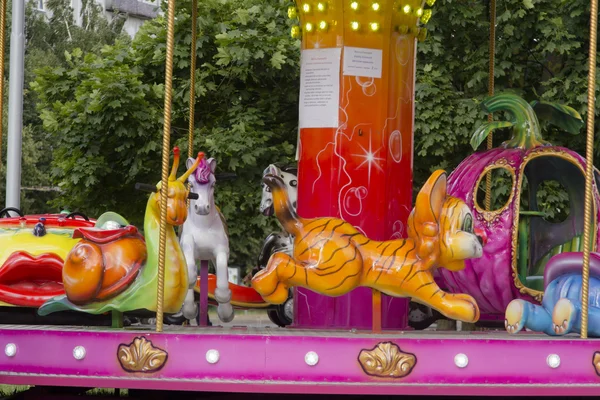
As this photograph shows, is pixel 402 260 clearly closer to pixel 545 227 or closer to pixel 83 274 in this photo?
pixel 83 274

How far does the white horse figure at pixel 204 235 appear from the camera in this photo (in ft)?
23.4

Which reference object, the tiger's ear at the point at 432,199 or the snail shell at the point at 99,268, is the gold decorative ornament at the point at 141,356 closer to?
the snail shell at the point at 99,268

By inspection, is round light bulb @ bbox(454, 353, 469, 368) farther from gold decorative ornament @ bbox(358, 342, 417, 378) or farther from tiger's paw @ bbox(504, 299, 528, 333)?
tiger's paw @ bbox(504, 299, 528, 333)

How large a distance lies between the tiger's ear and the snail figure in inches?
52.7

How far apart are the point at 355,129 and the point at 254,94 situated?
6138mm

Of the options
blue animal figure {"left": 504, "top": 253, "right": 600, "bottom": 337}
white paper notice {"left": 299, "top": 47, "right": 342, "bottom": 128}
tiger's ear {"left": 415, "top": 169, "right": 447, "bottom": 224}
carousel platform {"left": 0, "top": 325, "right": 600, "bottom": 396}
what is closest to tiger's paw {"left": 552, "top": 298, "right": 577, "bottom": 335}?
blue animal figure {"left": 504, "top": 253, "right": 600, "bottom": 337}

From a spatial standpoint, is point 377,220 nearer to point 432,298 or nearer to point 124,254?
point 432,298

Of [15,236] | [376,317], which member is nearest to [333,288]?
[376,317]

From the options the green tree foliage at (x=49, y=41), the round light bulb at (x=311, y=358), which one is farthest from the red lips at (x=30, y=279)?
the green tree foliage at (x=49, y=41)

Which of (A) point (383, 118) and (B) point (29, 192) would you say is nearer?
(A) point (383, 118)

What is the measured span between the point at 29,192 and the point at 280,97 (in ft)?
64.8

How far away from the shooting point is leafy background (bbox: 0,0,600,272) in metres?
12.1

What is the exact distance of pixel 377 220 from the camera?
698 centimetres

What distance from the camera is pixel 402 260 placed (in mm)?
Answer: 5887
